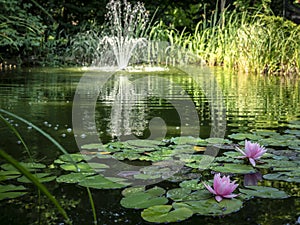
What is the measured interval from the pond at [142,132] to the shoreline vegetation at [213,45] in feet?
4.57

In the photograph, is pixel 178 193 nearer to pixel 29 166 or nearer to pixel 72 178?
pixel 72 178

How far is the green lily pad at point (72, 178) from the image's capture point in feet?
5.11

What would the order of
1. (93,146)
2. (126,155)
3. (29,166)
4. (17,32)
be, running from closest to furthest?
(29,166) → (126,155) → (93,146) → (17,32)

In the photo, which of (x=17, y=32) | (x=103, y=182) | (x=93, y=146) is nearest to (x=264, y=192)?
(x=103, y=182)

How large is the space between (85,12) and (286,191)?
9.24 metres

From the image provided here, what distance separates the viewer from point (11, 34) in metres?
7.41

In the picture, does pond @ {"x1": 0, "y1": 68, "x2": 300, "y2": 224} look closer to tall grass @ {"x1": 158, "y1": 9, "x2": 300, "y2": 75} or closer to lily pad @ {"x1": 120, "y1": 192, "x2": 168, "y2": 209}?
lily pad @ {"x1": 120, "y1": 192, "x2": 168, "y2": 209}

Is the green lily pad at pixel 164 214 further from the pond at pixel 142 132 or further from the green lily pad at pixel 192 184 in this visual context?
the green lily pad at pixel 192 184

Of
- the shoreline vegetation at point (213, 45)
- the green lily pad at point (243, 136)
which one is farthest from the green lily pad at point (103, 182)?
the shoreline vegetation at point (213, 45)

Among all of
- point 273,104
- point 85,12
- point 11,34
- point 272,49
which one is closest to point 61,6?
point 85,12

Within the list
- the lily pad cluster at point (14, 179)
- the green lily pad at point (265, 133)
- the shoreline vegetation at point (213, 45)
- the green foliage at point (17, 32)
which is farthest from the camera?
the green foliage at point (17, 32)

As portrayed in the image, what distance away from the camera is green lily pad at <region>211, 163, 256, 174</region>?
1714 mm

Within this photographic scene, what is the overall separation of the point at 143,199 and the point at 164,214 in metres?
0.14

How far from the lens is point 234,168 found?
5.76 feet
